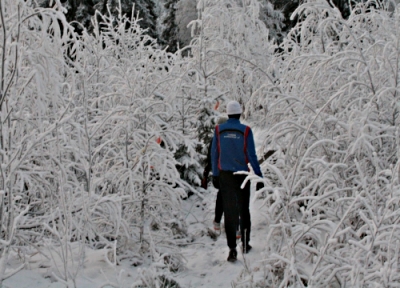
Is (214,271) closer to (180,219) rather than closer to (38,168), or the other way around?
(180,219)

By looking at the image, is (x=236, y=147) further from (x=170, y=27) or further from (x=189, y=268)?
(x=170, y=27)

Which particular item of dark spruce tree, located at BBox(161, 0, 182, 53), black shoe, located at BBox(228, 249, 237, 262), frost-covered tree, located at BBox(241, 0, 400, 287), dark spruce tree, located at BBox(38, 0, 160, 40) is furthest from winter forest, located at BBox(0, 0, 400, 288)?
dark spruce tree, located at BBox(161, 0, 182, 53)

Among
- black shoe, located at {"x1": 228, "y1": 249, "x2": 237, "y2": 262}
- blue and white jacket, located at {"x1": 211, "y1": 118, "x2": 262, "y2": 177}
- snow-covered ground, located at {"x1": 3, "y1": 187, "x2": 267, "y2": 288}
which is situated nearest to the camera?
snow-covered ground, located at {"x1": 3, "y1": 187, "x2": 267, "y2": 288}

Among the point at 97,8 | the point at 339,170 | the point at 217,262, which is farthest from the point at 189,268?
the point at 97,8

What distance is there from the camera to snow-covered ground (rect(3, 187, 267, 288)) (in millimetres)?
3846

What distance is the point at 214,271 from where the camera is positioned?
468cm

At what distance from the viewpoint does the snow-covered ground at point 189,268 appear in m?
3.85

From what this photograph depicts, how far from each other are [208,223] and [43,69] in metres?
4.14

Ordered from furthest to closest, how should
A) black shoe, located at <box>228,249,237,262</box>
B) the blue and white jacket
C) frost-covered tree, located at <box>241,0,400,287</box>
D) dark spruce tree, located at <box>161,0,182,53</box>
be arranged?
dark spruce tree, located at <box>161,0,182,53</box> < black shoe, located at <box>228,249,237,262</box> < the blue and white jacket < frost-covered tree, located at <box>241,0,400,287</box>

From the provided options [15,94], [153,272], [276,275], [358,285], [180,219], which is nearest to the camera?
[358,285]

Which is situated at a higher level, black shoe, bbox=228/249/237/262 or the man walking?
the man walking

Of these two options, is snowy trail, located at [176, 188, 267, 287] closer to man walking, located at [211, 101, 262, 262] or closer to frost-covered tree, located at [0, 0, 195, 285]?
man walking, located at [211, 101, 262, 262]

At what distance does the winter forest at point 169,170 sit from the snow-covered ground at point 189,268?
0.03 metres

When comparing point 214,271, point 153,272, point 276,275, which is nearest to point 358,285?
point 276,275
